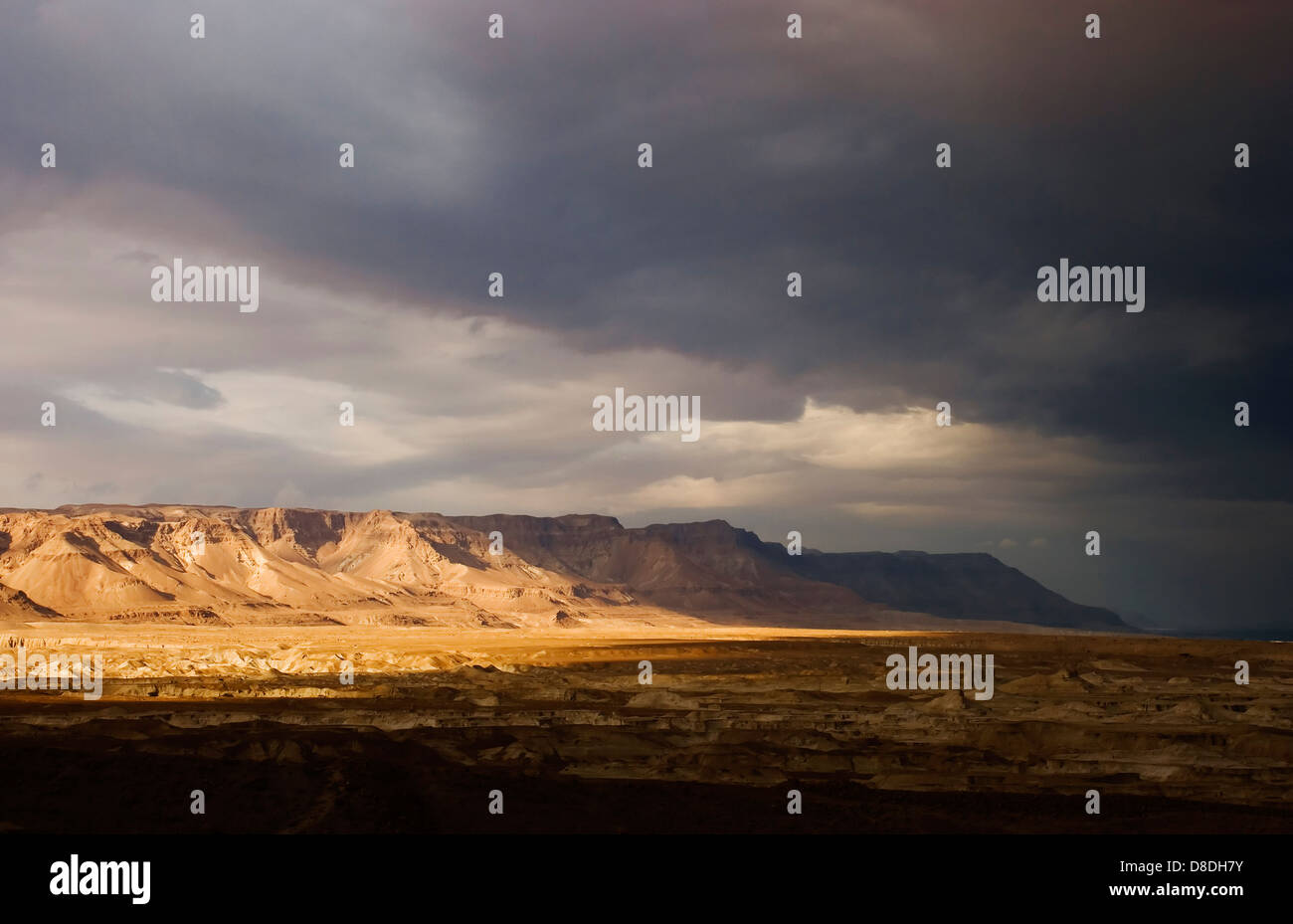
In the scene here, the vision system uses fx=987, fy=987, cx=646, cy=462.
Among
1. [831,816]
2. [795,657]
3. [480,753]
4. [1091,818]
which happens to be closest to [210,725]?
[480,753]

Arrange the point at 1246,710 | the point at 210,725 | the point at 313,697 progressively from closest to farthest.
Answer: the point at 210,725, the point at 1246,710, the point at 313,697

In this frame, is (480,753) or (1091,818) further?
(480,753)

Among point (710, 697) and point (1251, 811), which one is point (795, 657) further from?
point (1251, 811)
